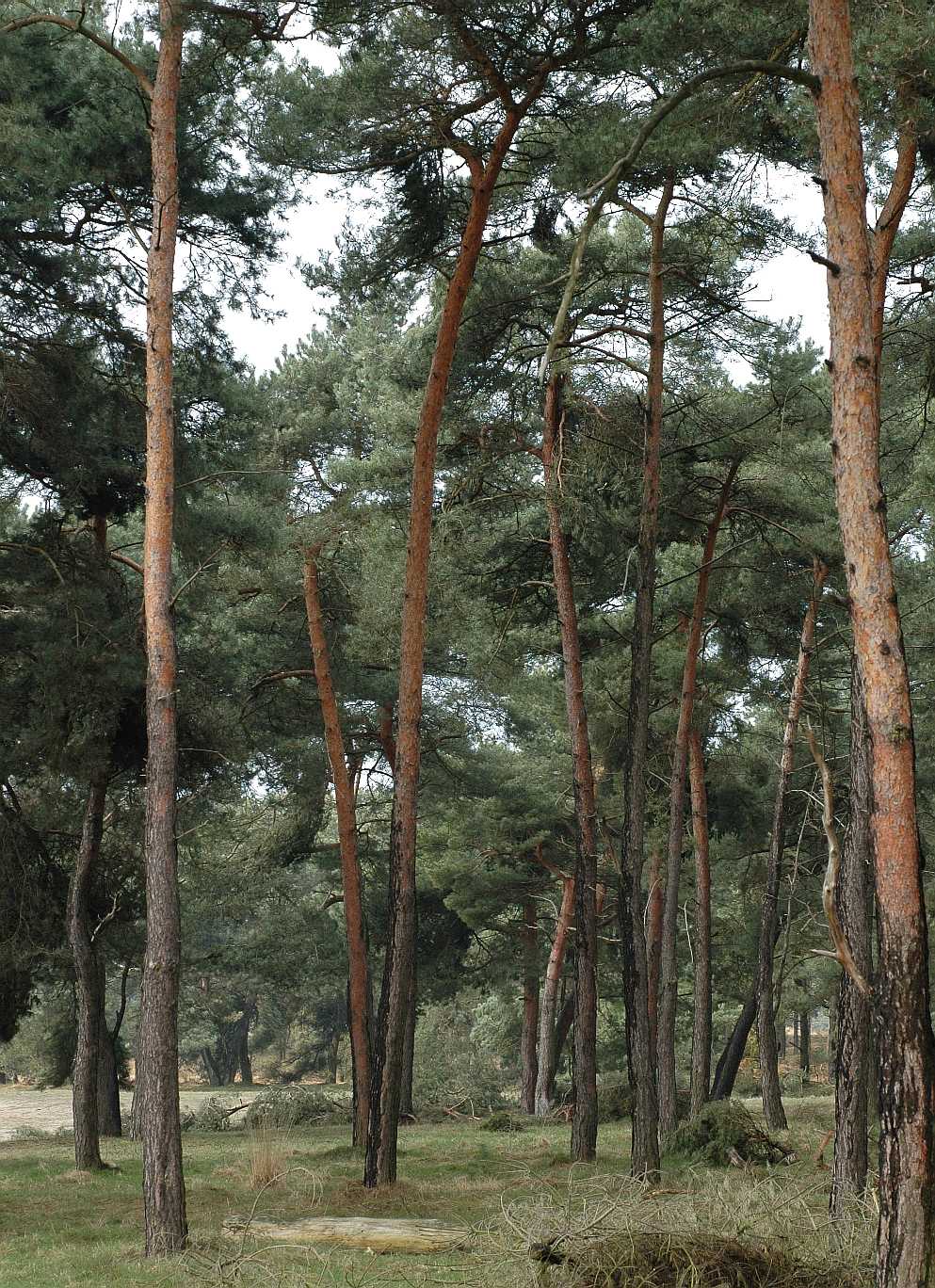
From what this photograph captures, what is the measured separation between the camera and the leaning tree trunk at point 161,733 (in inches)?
362

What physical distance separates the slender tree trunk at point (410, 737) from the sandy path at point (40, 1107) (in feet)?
40.7

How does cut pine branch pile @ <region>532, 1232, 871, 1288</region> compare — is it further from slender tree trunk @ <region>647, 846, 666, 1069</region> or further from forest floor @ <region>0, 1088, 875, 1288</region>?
slender tree trunk @ <region>647, 846, 666, 1069</region>

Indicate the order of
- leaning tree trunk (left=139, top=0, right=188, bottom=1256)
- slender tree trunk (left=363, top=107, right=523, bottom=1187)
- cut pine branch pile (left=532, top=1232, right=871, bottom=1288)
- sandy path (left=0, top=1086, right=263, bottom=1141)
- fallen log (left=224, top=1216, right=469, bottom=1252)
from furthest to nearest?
sandy path (left=0, top=1086, right=263, bottom=1141)
slender tree trunk (left=363, top=107, right=523, bottom=1187)
leaning tree trunk (left=139, top=0, right=188, bottom=1256)
fallen log (left=224, top=1216, right=469, bottom=1252)
cut pine branch pile (left=532, top=1232, right=871, bottom=1288)

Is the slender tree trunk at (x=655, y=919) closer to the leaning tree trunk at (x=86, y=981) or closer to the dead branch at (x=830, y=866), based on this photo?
the leaning tree trunk at (x=86, y=981)

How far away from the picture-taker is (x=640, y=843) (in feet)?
40.3

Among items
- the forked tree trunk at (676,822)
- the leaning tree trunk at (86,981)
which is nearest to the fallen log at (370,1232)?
the leaning tree trunk at (86,981)

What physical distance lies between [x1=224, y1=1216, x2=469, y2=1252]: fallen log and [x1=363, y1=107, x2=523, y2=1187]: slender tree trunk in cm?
240

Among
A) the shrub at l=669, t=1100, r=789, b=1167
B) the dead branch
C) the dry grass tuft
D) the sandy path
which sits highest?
the dead branch

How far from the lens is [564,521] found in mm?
14586

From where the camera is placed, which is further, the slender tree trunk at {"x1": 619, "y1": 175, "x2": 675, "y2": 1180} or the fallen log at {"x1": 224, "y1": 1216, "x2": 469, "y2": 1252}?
the slender tree trunk at {"x1": 619, "y1": 175, "x2": 675, "y2": 1180}

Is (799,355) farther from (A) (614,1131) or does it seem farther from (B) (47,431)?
(A) (614,1131)

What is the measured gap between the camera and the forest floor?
5.38m

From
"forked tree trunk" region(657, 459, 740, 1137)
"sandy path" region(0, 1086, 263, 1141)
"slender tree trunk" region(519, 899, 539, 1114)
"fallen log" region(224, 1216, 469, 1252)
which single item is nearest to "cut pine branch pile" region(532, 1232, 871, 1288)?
"fallen log" region(224, 1216, 469, 1252)

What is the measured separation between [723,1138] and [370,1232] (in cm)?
640
